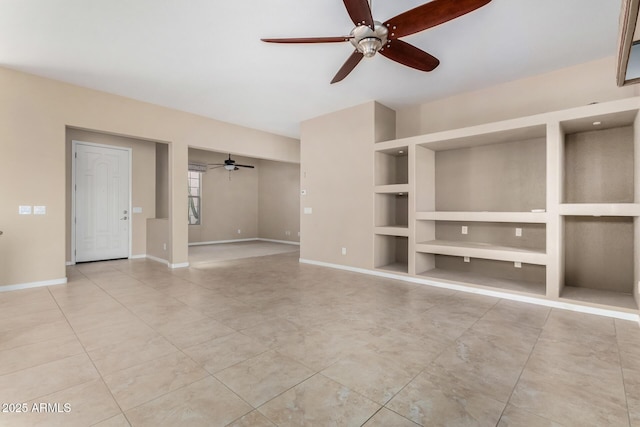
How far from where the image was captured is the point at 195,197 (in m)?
9.65

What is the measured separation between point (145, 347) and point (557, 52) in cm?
542

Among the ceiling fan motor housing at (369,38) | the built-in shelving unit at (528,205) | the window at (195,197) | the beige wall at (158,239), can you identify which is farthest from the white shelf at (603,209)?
the window at (195,197)

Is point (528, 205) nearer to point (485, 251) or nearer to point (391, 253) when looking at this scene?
point (485, 251)

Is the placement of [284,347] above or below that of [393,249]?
below

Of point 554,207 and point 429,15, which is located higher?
point 429,15

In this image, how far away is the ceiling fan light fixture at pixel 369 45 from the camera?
2.48 meters

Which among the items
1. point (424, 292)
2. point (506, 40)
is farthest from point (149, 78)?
point (424, 292)

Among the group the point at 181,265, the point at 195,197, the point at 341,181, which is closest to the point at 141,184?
the point at 181,265

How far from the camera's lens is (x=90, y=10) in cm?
281

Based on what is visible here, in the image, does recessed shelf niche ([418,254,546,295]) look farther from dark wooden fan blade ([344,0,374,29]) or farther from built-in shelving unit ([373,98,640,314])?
dark wooden fan blade ([344,0,374,29])

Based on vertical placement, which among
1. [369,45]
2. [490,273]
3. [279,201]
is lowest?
[490,273]

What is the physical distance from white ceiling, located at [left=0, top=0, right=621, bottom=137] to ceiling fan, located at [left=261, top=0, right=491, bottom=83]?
0.43m

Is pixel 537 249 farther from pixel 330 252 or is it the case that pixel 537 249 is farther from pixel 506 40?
pixel 330 252

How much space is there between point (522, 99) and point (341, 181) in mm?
3097
